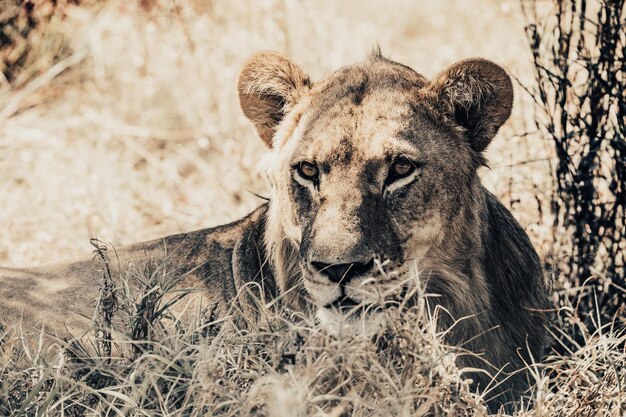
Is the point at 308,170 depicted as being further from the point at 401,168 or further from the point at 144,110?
the point at 144,110

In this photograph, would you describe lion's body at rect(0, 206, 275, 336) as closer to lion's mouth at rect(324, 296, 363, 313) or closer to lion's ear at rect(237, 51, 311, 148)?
lion's ear at rect(237, 51, 311, 148)

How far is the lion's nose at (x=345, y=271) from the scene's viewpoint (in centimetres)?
355

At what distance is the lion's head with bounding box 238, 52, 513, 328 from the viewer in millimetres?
3703

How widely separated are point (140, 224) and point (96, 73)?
112 inches

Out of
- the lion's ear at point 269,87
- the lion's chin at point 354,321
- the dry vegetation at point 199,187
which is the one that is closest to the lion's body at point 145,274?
the dry vegetation at point 199,187

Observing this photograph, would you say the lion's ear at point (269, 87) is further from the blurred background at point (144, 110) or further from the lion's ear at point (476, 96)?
the blurred background at point (144, 110)

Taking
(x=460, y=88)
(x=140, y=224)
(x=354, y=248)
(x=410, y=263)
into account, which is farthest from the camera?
(x=140, y=224)

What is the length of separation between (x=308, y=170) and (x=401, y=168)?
0.42 meters

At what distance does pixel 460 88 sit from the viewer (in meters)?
4.17

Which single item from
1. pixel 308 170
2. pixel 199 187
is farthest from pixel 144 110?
pixel 308 170

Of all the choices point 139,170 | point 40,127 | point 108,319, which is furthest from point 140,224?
point 108,319

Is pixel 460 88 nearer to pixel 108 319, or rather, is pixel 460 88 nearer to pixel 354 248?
pixel 354 248

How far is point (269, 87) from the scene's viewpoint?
14.8 feet

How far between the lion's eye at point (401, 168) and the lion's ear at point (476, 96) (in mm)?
393
